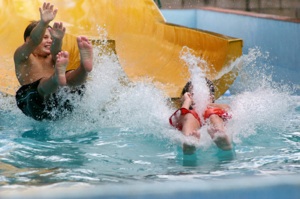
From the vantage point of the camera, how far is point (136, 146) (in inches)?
122

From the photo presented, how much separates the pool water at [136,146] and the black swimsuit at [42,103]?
65 millimetres

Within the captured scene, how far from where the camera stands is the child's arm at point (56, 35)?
356cm

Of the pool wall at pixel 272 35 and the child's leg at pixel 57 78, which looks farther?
the pool wall at pixel 272 35

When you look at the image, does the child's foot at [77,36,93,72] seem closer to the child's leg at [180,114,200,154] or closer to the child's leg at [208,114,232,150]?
the child's leg at [180,114,200,154]

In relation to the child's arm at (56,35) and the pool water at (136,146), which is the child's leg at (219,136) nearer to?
the pool water at (136,146)

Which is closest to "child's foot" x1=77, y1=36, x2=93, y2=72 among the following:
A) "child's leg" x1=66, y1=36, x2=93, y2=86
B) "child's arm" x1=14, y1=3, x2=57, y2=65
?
"child's leg" x1=66, y1=36, x2=93, y2=86

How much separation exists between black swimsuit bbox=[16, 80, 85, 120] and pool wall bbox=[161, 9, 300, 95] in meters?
2.04

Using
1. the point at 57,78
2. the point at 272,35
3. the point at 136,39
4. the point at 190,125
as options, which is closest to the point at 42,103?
the point at 57,78

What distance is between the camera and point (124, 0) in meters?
5.50

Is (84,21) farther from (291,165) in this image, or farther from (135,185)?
(135,185)

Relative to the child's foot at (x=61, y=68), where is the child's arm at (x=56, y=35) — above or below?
above

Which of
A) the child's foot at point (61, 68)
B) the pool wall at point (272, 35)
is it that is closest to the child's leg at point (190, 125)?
the child's foot at point (61, 68)

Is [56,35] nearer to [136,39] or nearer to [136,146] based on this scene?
[136,146]

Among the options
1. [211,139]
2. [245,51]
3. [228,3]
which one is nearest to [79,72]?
[211,139]
